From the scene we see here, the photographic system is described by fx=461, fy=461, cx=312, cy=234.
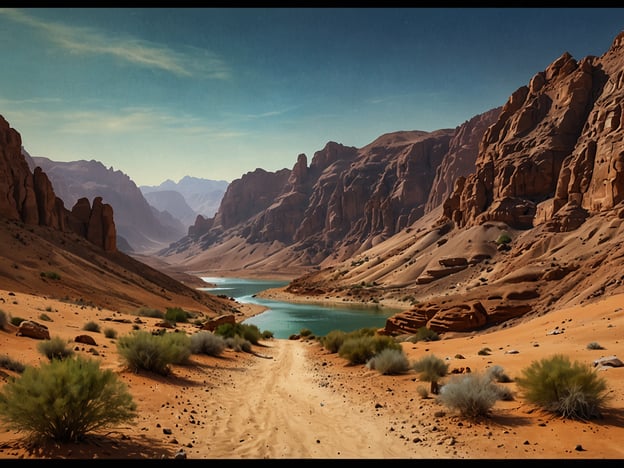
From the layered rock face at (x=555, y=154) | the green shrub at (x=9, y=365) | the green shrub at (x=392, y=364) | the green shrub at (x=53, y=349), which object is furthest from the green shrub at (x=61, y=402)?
the layered rock face at (x=555, y=154)

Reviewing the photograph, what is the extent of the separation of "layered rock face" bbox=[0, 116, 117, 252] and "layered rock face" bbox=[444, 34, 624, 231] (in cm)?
6646

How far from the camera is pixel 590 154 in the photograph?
77.4 meters

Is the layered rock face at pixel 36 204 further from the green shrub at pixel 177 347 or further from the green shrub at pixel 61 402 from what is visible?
the green shrub at pixel 61 402

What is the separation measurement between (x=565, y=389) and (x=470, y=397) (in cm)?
184

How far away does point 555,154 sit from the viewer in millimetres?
90562

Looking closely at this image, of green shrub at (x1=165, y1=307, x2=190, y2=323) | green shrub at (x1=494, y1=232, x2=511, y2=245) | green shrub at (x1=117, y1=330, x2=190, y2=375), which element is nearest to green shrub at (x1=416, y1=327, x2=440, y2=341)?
green shrub at (x1=117, y1=330, x2=190, y2=375)

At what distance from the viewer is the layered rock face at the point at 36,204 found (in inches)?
2059

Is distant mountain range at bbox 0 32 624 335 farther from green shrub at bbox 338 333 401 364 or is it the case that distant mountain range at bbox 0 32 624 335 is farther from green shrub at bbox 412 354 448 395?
green shrub at bbox 412 354 448 395

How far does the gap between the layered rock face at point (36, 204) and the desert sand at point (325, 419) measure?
40.2 metres

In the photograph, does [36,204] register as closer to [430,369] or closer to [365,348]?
[365,348]

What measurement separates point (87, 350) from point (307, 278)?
112257 millimetres

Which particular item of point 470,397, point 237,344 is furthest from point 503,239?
point 470,397

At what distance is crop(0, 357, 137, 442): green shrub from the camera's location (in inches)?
286

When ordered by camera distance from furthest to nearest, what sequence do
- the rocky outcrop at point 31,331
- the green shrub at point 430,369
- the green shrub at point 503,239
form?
the green shrub at point 503,239 → the rocky outcrop at point 31,331 → the green shrub at point 430,369
